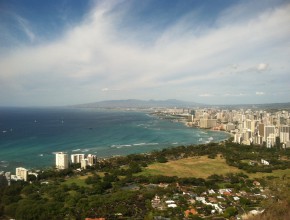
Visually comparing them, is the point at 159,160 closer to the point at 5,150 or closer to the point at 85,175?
the point at 85,175

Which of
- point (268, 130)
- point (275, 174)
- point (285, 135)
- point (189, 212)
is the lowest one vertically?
point (275, 174)

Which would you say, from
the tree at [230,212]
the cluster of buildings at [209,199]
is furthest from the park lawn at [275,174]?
the tree at [230,212]

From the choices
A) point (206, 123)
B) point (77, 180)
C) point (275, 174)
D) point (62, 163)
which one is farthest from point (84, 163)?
point (206, 123)

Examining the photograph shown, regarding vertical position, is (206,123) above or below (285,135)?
below

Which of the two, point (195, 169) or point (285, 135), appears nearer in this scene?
point (195, 169)

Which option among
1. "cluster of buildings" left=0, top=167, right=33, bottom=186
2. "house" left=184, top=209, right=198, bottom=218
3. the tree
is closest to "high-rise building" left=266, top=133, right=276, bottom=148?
the tree

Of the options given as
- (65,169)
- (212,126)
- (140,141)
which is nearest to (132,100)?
(212,126)

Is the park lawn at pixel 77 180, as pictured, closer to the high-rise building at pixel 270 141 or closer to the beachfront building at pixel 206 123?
the high-rise building at pixel 270 141

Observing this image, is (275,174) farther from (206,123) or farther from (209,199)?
(206,123)
